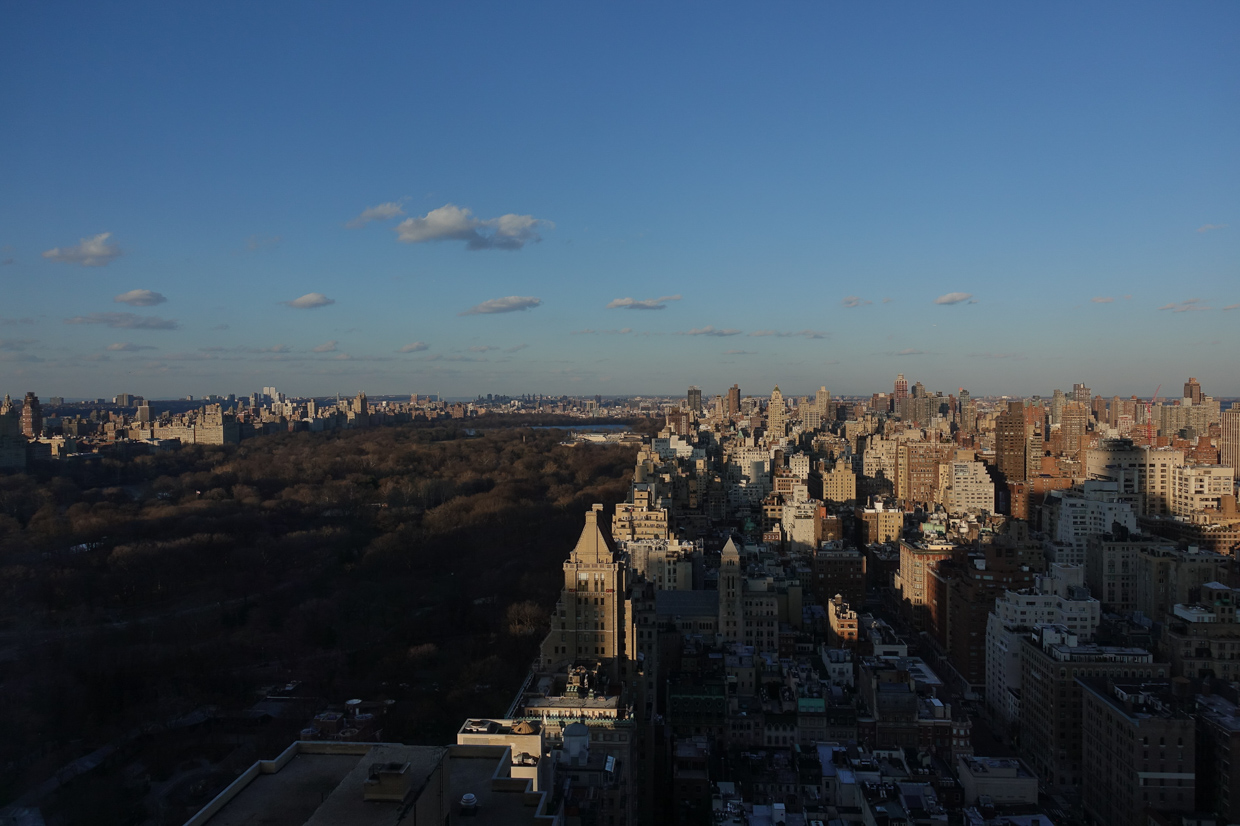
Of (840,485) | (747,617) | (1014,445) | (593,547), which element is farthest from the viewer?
(1014,445)

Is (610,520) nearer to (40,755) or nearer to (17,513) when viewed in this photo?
(17,513)

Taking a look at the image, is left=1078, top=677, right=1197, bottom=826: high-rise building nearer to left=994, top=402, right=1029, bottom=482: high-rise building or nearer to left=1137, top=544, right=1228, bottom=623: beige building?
left=1137, top=544, right=1228, bottom=623: beige building

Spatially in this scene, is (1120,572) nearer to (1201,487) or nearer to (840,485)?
(1201,487)

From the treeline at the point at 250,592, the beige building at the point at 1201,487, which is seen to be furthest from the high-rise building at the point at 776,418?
the beige building at the point at 1201,487

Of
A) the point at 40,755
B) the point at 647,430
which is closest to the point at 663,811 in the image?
the point at 40,755

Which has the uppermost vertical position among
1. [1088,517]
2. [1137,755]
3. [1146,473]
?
[1146,473]

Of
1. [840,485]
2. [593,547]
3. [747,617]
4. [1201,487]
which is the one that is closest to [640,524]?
[747,617]

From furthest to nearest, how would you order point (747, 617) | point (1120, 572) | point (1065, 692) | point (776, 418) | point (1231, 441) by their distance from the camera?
point (776, 418) → point (1231, 441) → point (1120, 572) → point (747, 617) → point (1065, 692)

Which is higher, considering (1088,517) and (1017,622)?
(1088,517)
